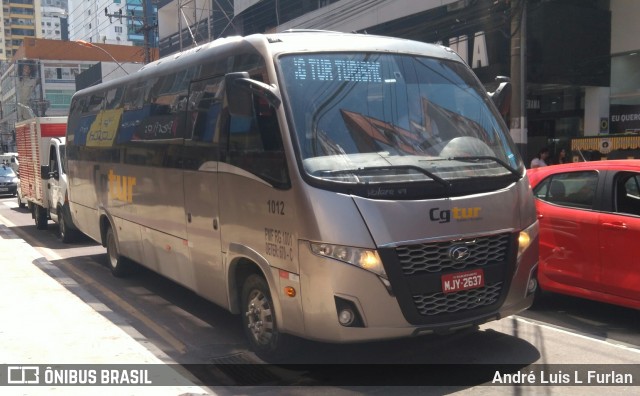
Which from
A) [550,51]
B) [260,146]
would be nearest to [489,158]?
[260,146]

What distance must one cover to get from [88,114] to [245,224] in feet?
23.0

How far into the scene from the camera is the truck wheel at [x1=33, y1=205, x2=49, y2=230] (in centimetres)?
1672

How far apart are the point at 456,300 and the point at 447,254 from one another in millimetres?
397

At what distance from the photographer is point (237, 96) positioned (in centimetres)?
521

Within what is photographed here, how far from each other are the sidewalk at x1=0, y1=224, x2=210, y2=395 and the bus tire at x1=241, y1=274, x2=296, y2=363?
0.69 metres

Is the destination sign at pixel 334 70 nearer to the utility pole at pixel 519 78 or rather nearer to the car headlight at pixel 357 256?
the car headlight at pixel 357 256

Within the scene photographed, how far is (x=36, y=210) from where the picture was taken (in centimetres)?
1719

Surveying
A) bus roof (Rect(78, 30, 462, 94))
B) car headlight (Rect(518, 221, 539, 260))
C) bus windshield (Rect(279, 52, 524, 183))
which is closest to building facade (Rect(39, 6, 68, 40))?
bus roof (Rect(78, 30, 462, 94))

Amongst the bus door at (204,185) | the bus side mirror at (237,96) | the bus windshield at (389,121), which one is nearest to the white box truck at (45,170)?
the bus door at (204,185)

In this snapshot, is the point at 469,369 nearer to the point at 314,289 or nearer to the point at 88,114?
the point at 314,289

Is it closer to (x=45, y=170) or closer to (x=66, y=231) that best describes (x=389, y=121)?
(x=66, y=231)

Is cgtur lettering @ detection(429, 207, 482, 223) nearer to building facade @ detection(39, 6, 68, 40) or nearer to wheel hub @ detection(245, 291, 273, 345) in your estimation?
wheel hub @ detection(245, 291, 273, 345)

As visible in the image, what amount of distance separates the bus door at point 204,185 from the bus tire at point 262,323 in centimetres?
43

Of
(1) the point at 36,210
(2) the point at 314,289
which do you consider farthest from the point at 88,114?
(2) the point at 314,289
